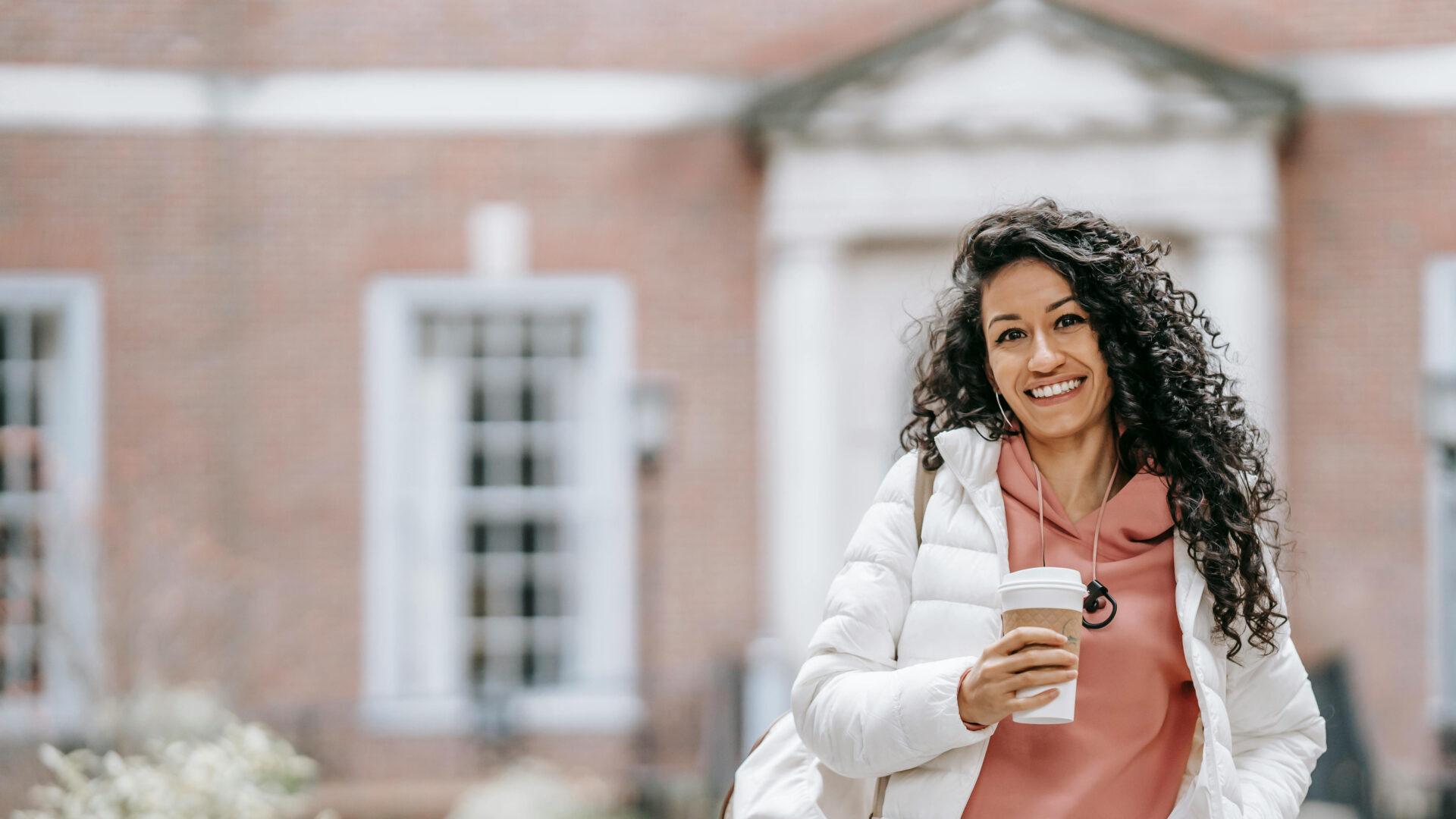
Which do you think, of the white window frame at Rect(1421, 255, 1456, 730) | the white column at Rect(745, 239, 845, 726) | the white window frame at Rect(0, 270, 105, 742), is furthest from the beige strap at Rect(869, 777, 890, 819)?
the white window frame at Rect(1421, 255, 1456, 730)

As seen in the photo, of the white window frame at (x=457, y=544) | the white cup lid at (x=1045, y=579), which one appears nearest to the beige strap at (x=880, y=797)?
the white cup lid at (x=1045, y=579)

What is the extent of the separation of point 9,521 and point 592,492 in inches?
124

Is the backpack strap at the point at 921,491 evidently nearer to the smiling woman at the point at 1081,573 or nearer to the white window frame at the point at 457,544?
the smiling woman at the point at 1081,573

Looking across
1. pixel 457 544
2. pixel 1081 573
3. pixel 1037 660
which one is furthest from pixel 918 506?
pixel 457 544

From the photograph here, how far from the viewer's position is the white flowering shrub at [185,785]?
315cm

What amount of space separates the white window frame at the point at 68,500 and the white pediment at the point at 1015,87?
387 centimetres

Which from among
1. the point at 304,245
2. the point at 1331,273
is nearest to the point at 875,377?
the point at 1331,273

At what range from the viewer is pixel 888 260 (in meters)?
7.80

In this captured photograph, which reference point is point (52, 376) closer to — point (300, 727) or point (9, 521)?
point (9, 521)

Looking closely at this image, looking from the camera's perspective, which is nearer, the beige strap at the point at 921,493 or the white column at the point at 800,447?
the beige strap at the point at 921,493

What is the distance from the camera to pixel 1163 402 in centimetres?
191

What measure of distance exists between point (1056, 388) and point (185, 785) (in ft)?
7.45

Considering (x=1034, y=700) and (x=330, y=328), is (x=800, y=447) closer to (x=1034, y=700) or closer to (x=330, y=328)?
(x=330, y=328)

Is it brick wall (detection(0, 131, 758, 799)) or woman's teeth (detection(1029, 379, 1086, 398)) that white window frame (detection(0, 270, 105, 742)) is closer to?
brick wall (detection(0, 131, 758, 799))
